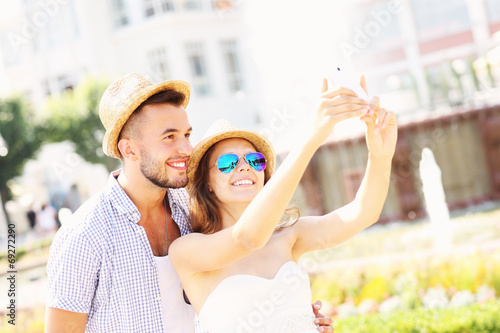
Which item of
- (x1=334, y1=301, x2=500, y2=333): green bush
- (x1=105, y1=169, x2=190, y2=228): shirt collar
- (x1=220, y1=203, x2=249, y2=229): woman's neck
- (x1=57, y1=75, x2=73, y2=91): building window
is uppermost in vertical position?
(x1=57, y1=75, x2=73, y2=91): building window

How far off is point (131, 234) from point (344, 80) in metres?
1.07

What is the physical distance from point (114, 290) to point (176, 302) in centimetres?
25

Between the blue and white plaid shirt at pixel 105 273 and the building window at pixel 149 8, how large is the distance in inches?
834

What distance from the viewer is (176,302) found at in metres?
2.51

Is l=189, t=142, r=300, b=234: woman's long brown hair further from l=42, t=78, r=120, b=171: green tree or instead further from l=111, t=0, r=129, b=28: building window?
l=111, t=0, r=129, b=28: building window

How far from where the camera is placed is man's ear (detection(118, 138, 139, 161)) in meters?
2.59

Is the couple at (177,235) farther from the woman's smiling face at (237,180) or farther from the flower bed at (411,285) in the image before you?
the flower bed at (411,285)

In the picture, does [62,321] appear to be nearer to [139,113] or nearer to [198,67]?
[139,113]

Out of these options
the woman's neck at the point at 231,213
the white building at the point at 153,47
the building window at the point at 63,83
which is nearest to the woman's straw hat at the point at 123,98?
the woman's neck at the point at 231,213

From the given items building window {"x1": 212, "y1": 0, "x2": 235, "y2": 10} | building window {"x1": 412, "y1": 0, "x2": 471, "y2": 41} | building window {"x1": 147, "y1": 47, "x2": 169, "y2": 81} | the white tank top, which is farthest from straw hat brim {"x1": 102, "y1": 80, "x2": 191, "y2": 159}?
building window {"x1": 412, "y1": 0, "x2": 471, "y2": 41}

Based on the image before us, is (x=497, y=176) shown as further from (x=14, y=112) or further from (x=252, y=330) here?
(x=14, y=112)

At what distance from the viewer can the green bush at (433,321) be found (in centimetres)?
461

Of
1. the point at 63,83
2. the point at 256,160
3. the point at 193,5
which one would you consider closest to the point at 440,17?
the point at 193,5

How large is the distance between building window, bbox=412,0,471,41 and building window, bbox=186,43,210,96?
32.2 ft
